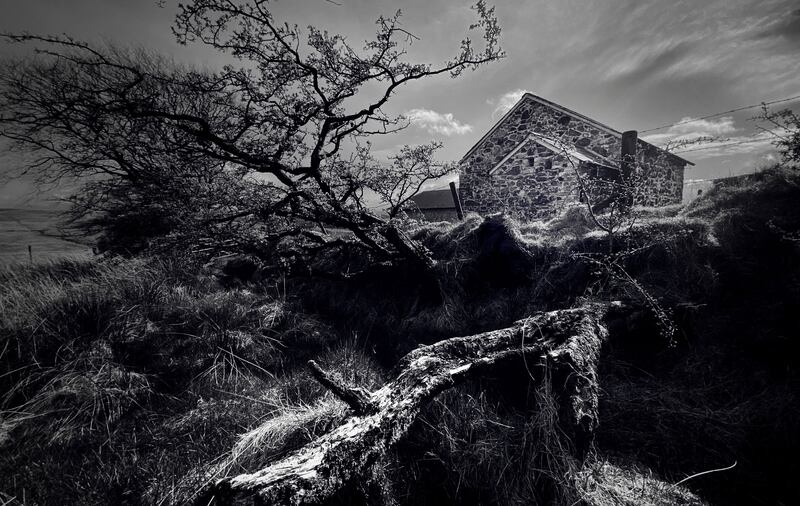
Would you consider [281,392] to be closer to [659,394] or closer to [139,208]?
[659,394]

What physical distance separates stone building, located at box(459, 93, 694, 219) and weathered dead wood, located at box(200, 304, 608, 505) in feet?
27.3

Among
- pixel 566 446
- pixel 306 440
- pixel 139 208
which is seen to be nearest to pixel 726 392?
pixel 566 446

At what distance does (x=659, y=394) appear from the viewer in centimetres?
256

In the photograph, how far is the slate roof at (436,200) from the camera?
90.1 ft

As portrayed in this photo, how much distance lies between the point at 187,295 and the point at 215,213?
1421 millimetres

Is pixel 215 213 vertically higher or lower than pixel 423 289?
higher

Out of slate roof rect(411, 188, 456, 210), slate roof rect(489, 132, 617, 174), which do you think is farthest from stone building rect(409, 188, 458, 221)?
slate roof rect(489, 132, 617, 174)

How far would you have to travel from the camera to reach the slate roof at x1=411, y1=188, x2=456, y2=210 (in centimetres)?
2745

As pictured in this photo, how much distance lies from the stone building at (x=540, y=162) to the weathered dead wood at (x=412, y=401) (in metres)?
8.33

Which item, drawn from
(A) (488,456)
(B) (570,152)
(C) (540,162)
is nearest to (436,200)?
(C) (540,162)

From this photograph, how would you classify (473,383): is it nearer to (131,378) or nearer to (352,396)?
(352,396)

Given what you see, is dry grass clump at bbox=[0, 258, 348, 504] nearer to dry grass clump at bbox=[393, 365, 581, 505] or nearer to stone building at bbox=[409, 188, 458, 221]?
dry grass clump at bbox=[393, 365, 581, 505]

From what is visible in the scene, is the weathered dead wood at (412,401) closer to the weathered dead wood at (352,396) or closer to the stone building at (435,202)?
the weathered dead wood at (352,396)

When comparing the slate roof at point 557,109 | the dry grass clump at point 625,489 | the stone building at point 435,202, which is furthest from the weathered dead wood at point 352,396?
the stone building at point 435,202
